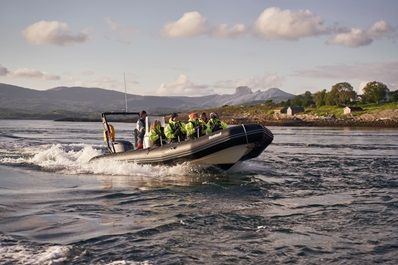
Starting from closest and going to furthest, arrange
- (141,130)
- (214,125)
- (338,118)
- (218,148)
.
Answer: (218,148) → (214,125) → (141,130) → (338,118)

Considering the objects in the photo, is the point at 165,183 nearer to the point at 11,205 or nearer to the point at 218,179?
the point at 218,179

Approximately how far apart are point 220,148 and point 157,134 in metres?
2.69

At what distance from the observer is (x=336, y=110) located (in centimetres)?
8725

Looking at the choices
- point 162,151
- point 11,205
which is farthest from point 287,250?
point 162,151

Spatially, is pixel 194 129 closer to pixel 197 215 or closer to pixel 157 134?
pixel 157 134

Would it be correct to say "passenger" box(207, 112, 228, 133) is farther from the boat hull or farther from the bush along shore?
the bush along shore

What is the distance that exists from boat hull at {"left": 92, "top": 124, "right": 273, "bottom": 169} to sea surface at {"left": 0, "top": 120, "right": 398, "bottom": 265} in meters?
0.40

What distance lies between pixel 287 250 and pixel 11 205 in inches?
246

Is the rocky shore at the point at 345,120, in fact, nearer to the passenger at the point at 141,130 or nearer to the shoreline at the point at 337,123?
the shoreline at the point at 337,123

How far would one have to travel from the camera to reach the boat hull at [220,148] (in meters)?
15.2

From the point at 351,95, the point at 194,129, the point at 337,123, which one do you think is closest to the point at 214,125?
the point at 194,129

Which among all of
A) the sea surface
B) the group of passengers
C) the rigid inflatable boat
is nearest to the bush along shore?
the group of passengers

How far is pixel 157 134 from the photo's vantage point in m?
17.0

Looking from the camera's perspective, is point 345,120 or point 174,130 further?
point 345,120
